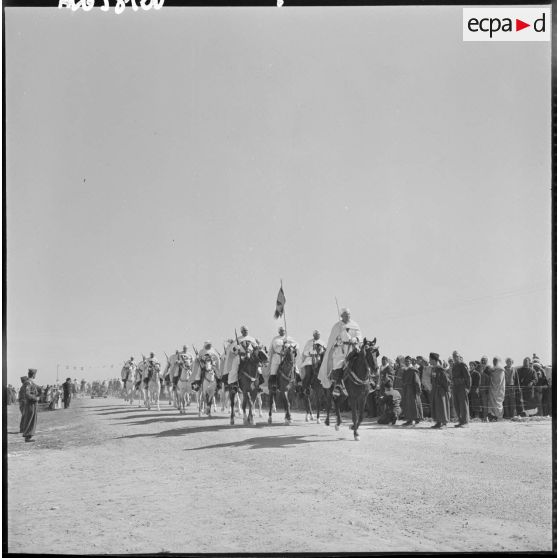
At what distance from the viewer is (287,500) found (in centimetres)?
1062

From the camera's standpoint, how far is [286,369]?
685 inches

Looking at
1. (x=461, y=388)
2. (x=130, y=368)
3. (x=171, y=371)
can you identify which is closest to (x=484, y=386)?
(x=461, y=388)

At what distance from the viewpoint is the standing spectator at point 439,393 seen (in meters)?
16.5

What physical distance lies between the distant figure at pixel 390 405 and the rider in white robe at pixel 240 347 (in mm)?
3662

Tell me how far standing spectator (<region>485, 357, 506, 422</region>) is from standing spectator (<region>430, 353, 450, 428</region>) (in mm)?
1384

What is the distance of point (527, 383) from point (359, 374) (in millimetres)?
6358

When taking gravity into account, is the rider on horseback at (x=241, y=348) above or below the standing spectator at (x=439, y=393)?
above

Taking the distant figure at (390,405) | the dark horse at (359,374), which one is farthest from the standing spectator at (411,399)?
the dark horse at (359,374)

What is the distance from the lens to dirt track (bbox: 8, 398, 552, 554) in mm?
9750

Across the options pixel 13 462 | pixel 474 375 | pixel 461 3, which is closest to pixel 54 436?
pixel 13 462

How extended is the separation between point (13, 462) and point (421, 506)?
7424 millimetres

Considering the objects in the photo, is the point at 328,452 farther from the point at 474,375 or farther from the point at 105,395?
the point at 105,395

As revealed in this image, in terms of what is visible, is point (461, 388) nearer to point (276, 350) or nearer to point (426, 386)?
point (426, 386)

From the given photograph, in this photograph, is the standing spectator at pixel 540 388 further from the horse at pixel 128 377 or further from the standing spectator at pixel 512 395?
the horse at pixel 128 377
